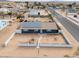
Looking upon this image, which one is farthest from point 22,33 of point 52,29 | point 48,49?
point 48,49

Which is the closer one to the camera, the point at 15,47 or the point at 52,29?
the point at 15,47

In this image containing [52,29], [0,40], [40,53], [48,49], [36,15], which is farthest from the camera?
[36,15]

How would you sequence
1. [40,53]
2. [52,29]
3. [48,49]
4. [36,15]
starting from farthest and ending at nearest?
[36,15] → [52,29] → [48,49] → [40,53]

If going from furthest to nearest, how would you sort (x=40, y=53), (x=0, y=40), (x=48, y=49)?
(x=0, y=40) < (x=48, y=49) < (x=40, y=53)

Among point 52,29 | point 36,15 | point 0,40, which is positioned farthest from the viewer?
point 36,15

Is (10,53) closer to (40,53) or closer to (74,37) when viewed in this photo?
(40,53)

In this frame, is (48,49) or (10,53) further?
(48,49)

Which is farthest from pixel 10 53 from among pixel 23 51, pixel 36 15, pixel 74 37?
pixel 36 15

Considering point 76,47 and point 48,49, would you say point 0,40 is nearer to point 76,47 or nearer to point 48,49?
point 48,49
